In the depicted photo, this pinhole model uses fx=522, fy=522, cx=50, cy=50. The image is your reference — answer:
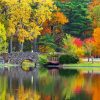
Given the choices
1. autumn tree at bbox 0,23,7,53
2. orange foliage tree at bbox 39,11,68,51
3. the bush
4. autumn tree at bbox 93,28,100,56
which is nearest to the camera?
autumn tree at bbox 0,23,7,53

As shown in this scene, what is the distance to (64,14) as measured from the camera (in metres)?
81.6

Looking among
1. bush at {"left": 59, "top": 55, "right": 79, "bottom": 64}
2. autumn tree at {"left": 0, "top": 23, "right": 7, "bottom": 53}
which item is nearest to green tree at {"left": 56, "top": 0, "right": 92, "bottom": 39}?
bush at {"left": 59, "top": 55, "right": 79, "bottom": 64}

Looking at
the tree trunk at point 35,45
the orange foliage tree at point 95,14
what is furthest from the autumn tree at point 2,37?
the orange foliage tree at point 95,14

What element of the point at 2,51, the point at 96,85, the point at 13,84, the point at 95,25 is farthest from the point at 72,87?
the point at 95,25

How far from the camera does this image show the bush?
70.6 meters

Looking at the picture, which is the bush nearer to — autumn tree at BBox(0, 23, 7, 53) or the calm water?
autumn tree at BBox(0, 23, 7, 53)

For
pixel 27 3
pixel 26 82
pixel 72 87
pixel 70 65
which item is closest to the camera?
pixel 72 87

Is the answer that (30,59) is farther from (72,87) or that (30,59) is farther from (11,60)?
(72,87)

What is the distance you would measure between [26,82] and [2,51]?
99.6 feet

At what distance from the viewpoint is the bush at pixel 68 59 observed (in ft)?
232

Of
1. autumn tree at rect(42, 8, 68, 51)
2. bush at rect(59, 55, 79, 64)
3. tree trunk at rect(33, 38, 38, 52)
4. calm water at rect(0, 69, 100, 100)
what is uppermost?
autumn tree at rect(42, 8, 68, 51)

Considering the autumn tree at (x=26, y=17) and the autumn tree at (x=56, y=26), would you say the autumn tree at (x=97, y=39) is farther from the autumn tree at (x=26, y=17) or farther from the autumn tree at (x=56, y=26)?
the autumn tree at (x=26, y=17)

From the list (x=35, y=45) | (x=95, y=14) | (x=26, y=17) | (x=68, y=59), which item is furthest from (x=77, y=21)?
(x=68, y=59)

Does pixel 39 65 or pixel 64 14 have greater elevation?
pixel 64 14
